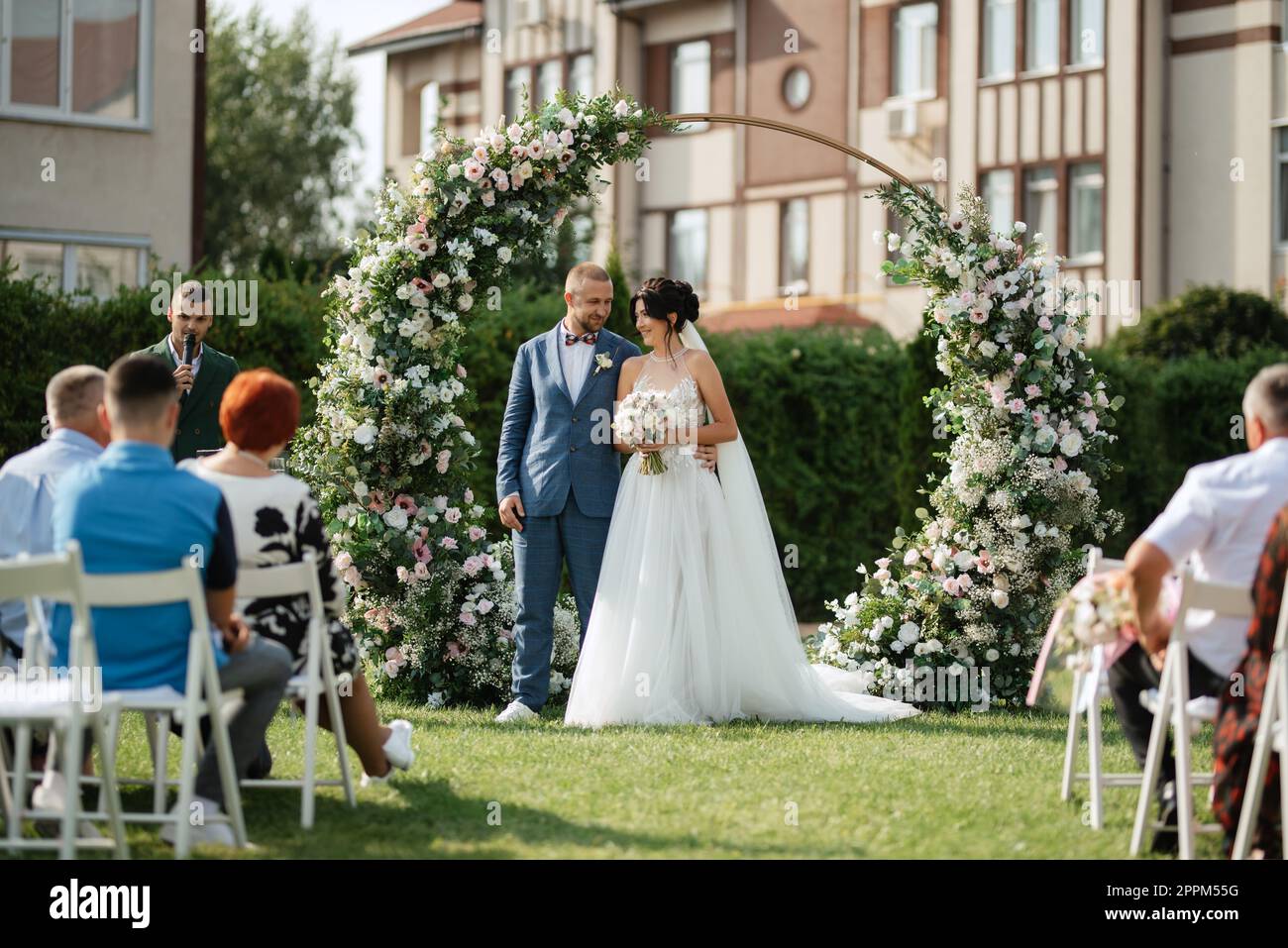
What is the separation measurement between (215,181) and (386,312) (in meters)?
26.4

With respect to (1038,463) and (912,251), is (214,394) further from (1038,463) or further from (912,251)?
(1038,463)

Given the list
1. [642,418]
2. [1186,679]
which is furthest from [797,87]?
[1186,679]

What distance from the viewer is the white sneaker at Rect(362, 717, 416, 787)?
6031 millimetres

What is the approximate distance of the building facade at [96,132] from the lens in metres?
16.9

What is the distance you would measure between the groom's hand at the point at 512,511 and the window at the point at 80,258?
10.5m

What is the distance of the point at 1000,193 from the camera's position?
23.3 m

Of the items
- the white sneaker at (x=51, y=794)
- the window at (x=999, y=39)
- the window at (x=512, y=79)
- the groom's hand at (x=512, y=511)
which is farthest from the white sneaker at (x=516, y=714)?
→ the window at (x=512, y=79)

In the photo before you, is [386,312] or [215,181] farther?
[215,181]

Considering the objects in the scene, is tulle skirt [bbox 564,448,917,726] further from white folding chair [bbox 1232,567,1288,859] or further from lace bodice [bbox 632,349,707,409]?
white folding chair [bbox 1232,567,1288,859]

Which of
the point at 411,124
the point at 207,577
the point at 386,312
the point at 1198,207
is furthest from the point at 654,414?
the point at 411,124

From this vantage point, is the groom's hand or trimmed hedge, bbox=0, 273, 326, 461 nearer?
the groom's hand

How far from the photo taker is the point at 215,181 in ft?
109

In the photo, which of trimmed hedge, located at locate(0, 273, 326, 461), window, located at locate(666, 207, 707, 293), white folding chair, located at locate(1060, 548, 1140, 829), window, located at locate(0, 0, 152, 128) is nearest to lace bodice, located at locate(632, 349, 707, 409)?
white folding chair, located at locate(1060, 548, 1140, 829)

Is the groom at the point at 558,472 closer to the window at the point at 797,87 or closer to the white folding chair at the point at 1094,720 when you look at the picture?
the white folding chair at the point at 1094,720
